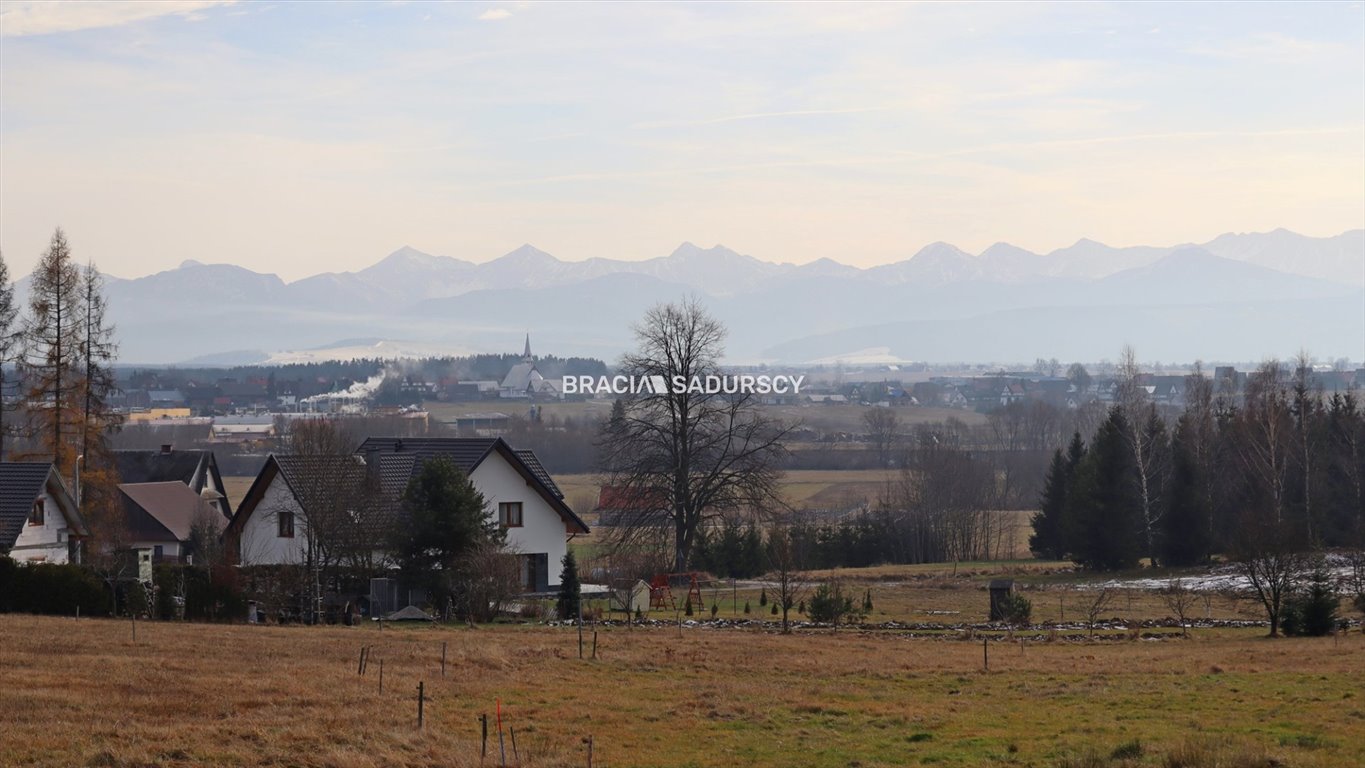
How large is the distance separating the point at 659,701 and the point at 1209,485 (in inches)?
1688

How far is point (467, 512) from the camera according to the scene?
38219 millimetres

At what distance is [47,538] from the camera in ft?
145

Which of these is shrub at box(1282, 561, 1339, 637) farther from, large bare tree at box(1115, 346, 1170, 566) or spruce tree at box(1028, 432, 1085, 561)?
spruce tree at box(1028, 432, 1085, 561)

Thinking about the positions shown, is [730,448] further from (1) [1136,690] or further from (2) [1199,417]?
(1) [1136,690]

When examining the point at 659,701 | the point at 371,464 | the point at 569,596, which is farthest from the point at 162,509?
the point at 659,701

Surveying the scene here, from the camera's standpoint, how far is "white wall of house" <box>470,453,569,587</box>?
152 ft

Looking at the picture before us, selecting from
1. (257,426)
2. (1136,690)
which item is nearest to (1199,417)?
(1136,690)

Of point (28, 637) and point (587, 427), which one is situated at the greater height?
point (587, 427)

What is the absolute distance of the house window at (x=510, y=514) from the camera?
153ft

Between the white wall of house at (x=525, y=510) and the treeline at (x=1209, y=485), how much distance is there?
72.9 ft

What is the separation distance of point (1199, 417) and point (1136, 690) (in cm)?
5105

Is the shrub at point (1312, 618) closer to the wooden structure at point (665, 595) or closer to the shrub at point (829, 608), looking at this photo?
the shrub at point (829, 608)

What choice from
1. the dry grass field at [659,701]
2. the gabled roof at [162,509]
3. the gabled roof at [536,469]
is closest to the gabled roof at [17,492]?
the dry grass field at [659,701]

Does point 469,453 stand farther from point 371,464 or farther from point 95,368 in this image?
point 95,368
